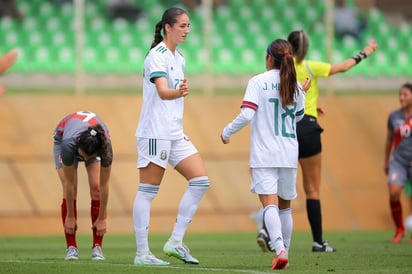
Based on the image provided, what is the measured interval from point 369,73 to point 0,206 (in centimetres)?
799

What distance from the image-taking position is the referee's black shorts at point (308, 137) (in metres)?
13.8

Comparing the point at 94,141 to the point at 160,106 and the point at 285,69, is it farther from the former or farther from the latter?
the point at 285,69

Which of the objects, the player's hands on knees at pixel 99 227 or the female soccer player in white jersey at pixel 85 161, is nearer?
the female soccer player in white jersey at pixel 85 161

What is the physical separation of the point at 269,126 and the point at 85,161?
73.3 inches

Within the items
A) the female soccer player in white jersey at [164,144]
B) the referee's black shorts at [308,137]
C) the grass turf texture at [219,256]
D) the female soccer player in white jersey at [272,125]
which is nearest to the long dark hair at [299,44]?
the referee's black shorts at [308,137]

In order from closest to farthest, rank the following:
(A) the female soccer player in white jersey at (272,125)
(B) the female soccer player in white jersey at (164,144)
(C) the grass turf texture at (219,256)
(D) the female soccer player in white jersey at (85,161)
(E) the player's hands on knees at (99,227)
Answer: (C) the grass turf texture at (219,256), (A) the female soccer player in white jersey at (272,125), (B) the female soccer player in white jersey at (164,144), (D) the female soccer player in white jersey at (85,161), (E) the player's hands on knees at (99,227)

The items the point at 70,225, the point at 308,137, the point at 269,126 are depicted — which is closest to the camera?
the point at 269,126

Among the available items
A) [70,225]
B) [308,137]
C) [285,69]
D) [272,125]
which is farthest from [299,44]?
[70,225]

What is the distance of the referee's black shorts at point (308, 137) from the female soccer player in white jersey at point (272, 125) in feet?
7.64

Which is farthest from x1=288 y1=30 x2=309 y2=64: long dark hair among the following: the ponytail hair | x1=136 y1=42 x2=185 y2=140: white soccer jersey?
the ponytail hair

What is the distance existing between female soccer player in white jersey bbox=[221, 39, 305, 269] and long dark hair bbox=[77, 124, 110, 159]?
3.70 feet

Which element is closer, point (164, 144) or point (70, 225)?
point (164, 144)

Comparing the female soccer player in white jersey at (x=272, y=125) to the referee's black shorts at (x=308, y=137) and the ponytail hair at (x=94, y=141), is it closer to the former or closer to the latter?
the ponytail hair at (x=94, y=141)

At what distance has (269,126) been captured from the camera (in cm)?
1131
